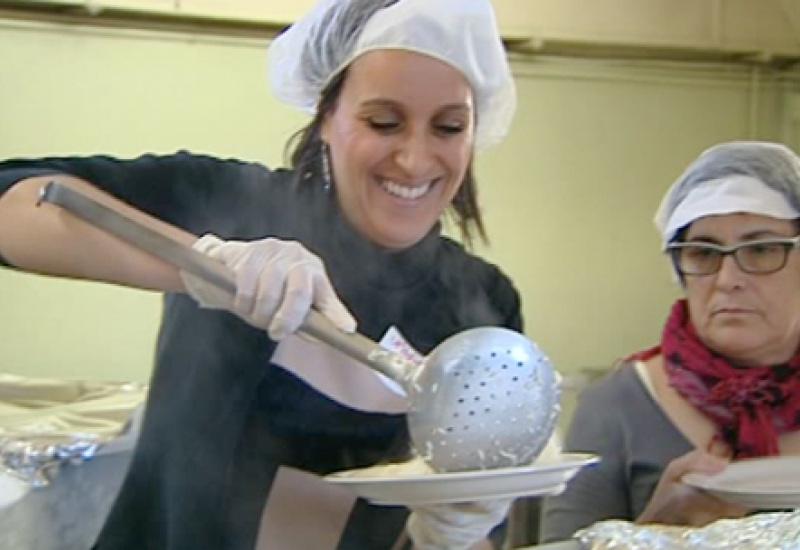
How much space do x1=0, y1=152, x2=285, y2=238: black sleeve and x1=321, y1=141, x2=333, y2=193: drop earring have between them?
41 mm

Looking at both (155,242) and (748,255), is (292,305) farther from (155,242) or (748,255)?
(748,255)

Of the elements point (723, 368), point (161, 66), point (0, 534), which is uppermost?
point (161, 66)

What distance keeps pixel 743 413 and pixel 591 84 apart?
0.61 meters

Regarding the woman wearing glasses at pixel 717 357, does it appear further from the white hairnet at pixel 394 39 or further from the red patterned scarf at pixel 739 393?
the white hairnet at pixel 394 39

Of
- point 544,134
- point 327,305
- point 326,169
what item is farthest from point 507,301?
point 544,134

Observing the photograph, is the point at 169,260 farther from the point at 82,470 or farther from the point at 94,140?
the point at 94,140

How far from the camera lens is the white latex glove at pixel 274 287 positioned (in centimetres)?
50

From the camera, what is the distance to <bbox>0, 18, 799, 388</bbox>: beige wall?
3.79 feet

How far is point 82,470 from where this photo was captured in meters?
0.74

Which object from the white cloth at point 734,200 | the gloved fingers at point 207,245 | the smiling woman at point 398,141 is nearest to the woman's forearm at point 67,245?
the gloved fingers at point 207,245

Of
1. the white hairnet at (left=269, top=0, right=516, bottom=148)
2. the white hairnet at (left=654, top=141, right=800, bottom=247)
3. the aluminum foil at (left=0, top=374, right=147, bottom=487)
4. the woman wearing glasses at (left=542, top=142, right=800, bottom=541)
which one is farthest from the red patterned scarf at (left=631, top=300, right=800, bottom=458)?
the aluminum foil at (left=0, top=374, right=147, bottom=487)

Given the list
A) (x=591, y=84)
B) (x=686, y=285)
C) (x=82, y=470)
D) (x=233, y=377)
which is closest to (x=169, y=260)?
(x=233, y=377)

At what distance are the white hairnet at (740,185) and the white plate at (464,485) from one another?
→ 0.51m

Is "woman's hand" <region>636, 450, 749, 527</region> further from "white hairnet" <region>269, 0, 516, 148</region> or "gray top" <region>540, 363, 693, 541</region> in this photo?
"white hairnet" <region>269, 0, 516, 148</region>
